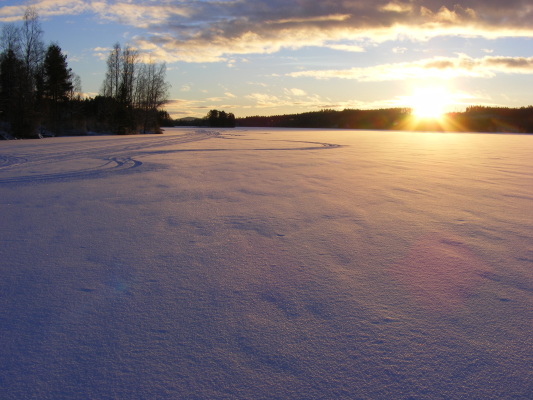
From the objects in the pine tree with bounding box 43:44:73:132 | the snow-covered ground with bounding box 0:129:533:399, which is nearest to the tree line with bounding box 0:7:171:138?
the pine tree with bounding box 43:44:73:132

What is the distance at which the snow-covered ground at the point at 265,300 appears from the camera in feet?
4.60

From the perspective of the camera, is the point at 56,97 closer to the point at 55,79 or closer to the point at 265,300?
the point at 55,79

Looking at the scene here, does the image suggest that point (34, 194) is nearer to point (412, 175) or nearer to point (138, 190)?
point (138, 190)

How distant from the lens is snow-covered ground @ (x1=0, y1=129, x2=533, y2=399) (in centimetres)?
140

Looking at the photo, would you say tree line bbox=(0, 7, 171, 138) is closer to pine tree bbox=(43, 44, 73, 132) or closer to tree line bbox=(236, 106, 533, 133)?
pine tree bbox=(43, 44, 73, 132)

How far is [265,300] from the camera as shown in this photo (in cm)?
202

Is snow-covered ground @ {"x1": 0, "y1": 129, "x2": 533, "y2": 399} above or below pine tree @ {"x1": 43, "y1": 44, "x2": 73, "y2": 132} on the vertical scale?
below

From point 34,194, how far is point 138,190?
4.42ft

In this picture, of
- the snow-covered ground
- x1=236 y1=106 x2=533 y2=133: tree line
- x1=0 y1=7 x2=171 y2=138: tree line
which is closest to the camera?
the snow-covered ground

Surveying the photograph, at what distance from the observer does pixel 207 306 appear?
1.95 m

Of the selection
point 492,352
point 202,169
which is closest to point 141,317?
point 492,352

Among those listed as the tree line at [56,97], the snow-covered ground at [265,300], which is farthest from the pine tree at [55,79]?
the snow-covered ground at [265,300]

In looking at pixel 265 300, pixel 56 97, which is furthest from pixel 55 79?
pixel 265 300

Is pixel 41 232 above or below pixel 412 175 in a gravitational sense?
below
